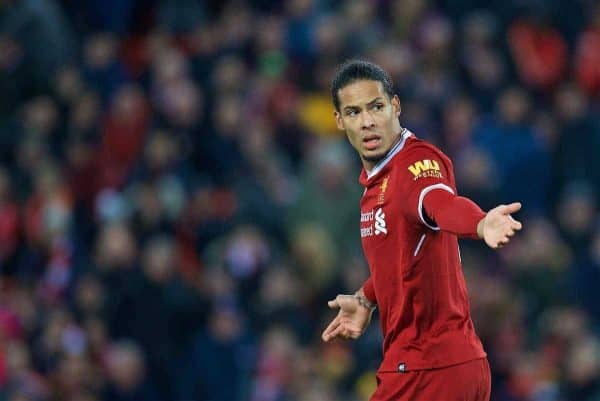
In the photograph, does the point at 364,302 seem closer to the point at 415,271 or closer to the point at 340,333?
the point at 340,333

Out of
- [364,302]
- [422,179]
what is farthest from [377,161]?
[364,302]

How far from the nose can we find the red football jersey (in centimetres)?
14

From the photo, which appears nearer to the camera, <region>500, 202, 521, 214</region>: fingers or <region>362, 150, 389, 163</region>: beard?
<region>500, 202, 521, 214</region>: fingers

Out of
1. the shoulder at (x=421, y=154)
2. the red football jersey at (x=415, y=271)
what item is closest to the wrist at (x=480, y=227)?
the red football jersey at (x=415, y=271)

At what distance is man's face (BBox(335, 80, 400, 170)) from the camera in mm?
5551

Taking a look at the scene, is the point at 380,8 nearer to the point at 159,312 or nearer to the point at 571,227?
the point at 571,227

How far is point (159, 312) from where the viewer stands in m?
10.4

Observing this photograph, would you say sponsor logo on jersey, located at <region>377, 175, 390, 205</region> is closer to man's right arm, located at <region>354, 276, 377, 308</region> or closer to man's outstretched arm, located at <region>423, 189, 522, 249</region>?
man's outstretched arm, located at <region>423, 189, 522, 249</region>

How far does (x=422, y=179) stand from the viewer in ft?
17.1

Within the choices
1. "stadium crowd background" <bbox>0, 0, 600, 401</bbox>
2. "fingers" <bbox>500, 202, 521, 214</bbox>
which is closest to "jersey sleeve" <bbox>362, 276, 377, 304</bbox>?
"fingers" <bbox>500, 202, 521, 214</bbox>

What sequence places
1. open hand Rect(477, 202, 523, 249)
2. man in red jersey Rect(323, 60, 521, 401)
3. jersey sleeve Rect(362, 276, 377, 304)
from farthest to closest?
1. jersey sleeve Rect(362, 276, 377, 304)
2. man in red jersey Rect(323, 60, 521, 401)
3. open hand Rect(477, 202, 523, 249)

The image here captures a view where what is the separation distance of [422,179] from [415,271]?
0.37 m

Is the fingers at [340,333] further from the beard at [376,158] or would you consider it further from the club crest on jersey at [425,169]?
the club crest on jersey at [425,169]

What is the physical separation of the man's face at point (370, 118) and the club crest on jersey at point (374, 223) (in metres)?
0.21
